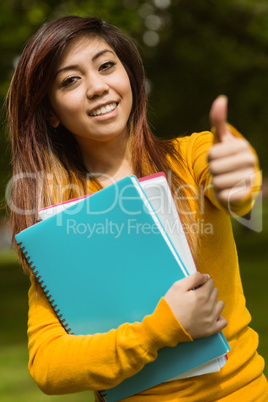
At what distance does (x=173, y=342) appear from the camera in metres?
1.44

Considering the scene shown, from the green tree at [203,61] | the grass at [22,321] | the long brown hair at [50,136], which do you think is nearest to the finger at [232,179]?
the long brown hair at [50,136]

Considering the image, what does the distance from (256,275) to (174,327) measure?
1138 centimetres

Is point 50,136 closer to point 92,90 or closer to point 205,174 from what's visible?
point 92,90

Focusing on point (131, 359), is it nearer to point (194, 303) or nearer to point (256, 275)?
point (194, 303)

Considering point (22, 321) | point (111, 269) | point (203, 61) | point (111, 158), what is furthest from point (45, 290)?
point (203, 61)

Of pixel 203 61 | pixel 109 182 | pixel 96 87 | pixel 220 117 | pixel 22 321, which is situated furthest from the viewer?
pixel 203 61

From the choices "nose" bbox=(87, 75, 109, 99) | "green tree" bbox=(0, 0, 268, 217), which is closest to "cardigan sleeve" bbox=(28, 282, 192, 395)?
"nose" bbox=(87, 75, 109, 99)

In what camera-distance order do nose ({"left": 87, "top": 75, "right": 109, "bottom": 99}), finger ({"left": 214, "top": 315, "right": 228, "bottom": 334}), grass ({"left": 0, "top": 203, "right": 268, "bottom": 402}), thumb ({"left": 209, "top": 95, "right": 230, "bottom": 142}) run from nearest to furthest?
thumb ({"left": 209, "top": 95, "right": 230, "bottom": 142}) < finger ({"left": 214, "top": 315, "right": 228, "bottom": 334}) < nose ({"left": 87, "top": 75, "right": 109, "bottom": 99}) < grass ({"left": 0, "top": 203, "right": 268, "bottom": 402})

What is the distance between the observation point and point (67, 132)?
1954mm

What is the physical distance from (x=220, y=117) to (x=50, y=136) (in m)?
0.84

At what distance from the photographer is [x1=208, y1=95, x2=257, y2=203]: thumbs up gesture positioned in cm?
124

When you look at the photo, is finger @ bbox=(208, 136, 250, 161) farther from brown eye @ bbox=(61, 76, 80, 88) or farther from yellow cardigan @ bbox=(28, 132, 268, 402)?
brown eye @ bbox=(61, 76, 80, 88)

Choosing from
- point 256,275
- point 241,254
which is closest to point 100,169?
point 256,275

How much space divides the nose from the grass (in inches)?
30.0
